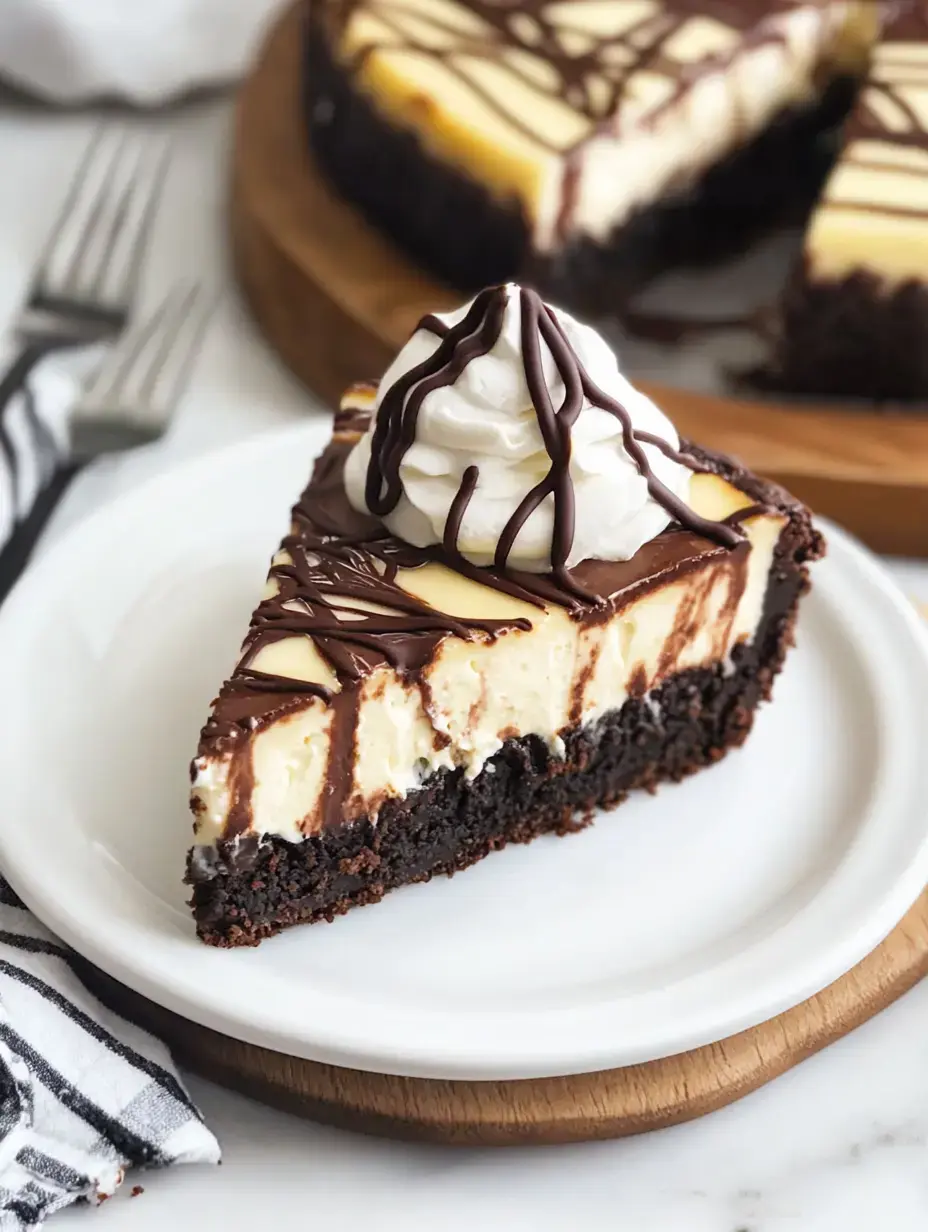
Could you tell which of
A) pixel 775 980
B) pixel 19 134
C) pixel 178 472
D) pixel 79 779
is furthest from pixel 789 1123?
pixel 19 134

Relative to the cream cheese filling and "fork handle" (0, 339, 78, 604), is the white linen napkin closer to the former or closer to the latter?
"fork handle" (0, 339, 78, 604)

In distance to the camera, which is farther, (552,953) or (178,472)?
(178,472)

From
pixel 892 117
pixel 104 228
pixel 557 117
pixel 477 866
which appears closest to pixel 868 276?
pixel 892 117

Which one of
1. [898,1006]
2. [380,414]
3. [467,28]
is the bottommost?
[898,1006]

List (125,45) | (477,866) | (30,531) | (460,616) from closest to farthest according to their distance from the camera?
(460,616) → (477,866) → (30,531) → (125,45)

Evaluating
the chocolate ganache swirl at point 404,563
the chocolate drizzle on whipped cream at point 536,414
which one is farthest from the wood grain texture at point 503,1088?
the chocolate drizzle on whipped cream at point 536,414

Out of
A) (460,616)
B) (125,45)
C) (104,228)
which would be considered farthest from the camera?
(125,45)

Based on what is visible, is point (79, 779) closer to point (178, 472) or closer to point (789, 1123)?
point (178, 472)

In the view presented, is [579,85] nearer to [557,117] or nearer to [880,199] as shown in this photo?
[557,117]
